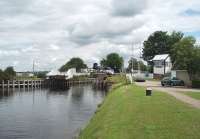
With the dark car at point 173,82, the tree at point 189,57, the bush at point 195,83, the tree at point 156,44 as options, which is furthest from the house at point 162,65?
the bush at point 195,83

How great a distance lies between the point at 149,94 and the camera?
3753 centimetres

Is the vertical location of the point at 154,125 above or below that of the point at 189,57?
below

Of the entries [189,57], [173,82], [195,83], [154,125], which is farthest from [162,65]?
[154,125]

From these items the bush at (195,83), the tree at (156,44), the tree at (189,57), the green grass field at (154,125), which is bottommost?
the green grass field at (154,125)

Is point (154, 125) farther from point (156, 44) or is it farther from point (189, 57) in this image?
point (156, 44)

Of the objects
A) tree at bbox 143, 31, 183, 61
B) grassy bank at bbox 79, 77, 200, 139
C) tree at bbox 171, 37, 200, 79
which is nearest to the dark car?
tree at bbox 171, 37, 200, 79

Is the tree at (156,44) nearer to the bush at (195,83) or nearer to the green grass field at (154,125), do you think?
the bush at (195,83)

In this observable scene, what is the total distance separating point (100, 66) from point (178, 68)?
133 m

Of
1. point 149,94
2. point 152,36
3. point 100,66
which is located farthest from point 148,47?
point 149,94

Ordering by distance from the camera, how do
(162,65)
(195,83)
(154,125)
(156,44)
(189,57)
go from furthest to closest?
(156,44)
(162,65)
(189,57)
(195,83)
(154,125)

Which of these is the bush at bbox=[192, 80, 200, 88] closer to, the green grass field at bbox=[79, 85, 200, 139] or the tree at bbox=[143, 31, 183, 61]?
the green grass field at bbox=[79, 85, 200, 139]

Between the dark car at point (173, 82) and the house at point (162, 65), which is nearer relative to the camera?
the dark car at point (173, 82)

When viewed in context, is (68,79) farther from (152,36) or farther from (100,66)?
(100,66)

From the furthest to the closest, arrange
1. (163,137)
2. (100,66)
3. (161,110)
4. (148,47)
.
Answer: (100,66)
(148,47)
(161,110)
(163,137)
